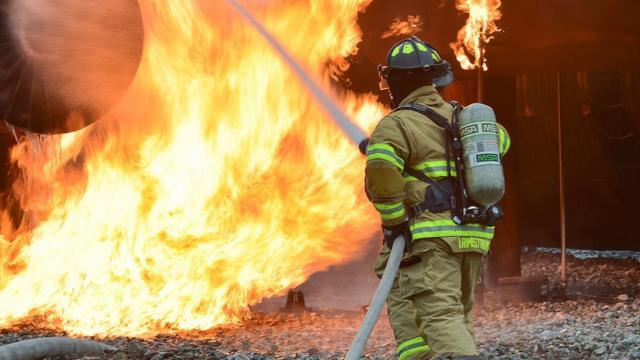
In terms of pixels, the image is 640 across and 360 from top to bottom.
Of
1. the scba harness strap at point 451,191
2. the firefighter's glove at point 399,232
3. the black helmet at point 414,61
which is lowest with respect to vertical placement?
the firefighter's glove at point 399,232

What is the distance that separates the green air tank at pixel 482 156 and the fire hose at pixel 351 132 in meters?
0.44

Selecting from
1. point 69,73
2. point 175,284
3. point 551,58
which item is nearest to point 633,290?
point 551,58

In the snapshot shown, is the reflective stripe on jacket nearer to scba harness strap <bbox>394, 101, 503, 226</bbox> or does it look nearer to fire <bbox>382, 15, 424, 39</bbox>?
scba harness strap <bbox>394, 101, 503, 226</bbox>

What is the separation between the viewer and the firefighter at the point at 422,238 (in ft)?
13.1

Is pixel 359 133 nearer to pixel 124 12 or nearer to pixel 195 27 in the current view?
pixel 124 12

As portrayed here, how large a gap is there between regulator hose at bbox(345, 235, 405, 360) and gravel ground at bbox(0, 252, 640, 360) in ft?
6.07

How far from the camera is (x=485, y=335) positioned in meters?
6.90

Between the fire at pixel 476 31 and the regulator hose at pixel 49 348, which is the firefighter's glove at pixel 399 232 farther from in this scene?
the fire at pixel 476 31

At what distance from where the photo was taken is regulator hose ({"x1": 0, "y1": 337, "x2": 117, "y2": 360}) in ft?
16.5

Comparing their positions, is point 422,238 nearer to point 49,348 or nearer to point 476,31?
point 49,348

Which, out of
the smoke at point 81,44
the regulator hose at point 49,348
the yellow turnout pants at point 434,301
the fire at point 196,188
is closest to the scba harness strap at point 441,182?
the yellow turnout pants at point 434,301

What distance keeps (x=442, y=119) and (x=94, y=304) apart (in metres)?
4.09

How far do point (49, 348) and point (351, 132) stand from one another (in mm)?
2308

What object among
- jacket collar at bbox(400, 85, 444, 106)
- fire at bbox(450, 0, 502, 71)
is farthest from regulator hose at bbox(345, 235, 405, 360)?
fire at bbox(450, 0, 502, 71)
